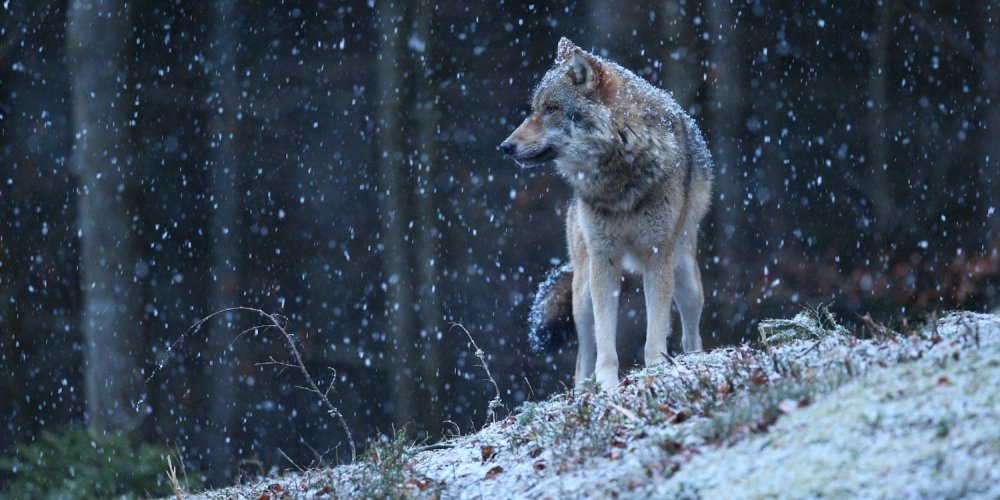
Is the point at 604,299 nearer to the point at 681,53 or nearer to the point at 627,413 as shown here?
the point at 627,413

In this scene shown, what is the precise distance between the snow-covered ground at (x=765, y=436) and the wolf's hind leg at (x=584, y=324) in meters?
2.12

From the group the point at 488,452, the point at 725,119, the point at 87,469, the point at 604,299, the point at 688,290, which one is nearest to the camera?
the point at 488,452

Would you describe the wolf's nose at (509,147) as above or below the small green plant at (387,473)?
above

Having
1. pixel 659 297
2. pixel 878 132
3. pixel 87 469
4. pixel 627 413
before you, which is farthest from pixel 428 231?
pixel 627 413

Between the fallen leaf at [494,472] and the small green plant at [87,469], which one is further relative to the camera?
the small green plant at [87,469]

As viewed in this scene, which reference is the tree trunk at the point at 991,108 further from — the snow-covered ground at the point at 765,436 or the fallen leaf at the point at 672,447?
the fallen leaf at the point at 672,447

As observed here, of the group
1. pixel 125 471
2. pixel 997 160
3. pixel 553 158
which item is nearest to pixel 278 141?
pixel 125 471

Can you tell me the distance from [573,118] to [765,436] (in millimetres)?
3426

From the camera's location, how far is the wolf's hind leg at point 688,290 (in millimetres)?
6508

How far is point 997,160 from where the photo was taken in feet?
34.2

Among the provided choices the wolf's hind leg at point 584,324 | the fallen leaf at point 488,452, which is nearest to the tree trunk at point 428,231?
the wolf's hind leg at point 584,324

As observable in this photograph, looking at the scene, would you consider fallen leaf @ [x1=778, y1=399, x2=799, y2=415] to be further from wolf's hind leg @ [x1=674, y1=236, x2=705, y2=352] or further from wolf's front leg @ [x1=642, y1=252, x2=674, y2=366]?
wolf's hind leg @ [x1=674, y1=236, x2=705, y2=352]

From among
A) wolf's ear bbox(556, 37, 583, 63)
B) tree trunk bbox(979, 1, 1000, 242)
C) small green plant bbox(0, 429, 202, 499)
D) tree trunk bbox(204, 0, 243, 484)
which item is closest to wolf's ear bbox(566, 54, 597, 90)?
wolf's ear bbox(556, 37, 583, 63)

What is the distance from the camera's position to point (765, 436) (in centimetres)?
289
